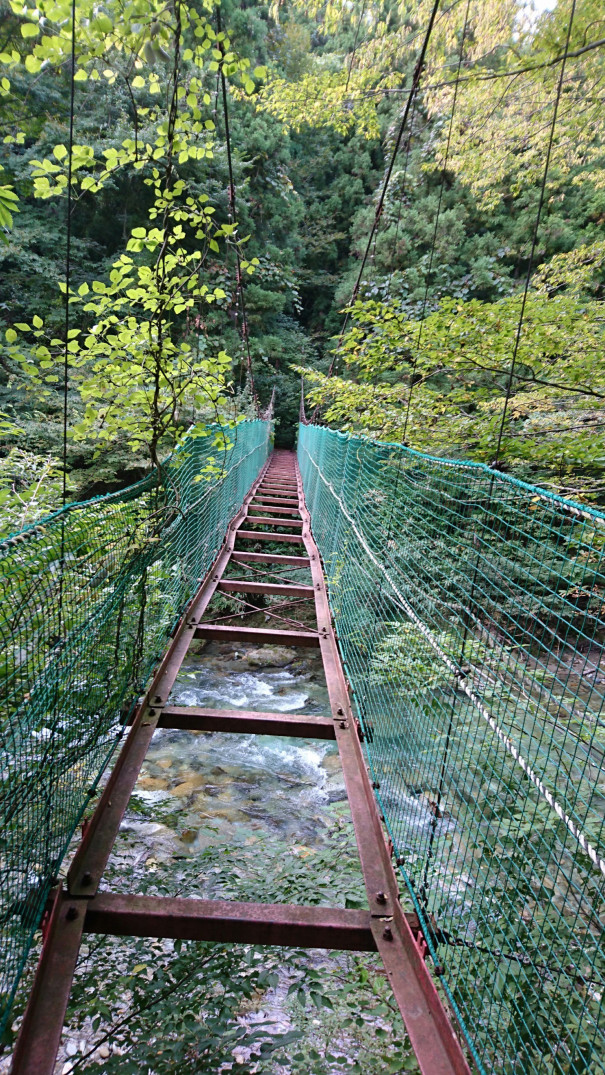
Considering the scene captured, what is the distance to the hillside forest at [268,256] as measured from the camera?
76.6 inches

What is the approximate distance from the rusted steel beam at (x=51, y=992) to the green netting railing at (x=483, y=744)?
30.5 inches

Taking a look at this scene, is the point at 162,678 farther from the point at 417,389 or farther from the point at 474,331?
the point at 417,389

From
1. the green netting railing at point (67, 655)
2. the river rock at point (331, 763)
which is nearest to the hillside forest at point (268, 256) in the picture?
the green netting railing at point (67, 655)

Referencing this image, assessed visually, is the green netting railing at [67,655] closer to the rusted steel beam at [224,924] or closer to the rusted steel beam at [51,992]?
the rusted steel beam at [51,992]

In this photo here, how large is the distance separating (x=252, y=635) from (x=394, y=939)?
2.04 m

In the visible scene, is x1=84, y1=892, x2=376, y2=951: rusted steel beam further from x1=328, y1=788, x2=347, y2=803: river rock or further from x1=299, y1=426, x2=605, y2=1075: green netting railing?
x1=328, y1=788, x2=347, y2=803: river rock

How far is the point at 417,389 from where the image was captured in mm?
4539

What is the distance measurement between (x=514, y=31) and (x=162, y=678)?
5.58 meters

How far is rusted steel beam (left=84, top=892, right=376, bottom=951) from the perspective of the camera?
137cm

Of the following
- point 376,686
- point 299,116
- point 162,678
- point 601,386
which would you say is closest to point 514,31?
point 299,116

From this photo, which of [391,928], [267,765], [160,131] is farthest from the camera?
[267,765]

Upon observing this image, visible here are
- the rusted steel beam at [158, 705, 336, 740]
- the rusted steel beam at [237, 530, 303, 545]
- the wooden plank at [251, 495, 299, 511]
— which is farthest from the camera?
the wooden plank at [251, 495, 299, 511]

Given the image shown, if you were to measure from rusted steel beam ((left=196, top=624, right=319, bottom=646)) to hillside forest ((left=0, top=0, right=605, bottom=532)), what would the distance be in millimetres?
1094

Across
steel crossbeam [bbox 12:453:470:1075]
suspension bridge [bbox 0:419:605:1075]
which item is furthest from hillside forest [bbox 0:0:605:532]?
steel crossbeam [bbox 12:453:470:1075]
